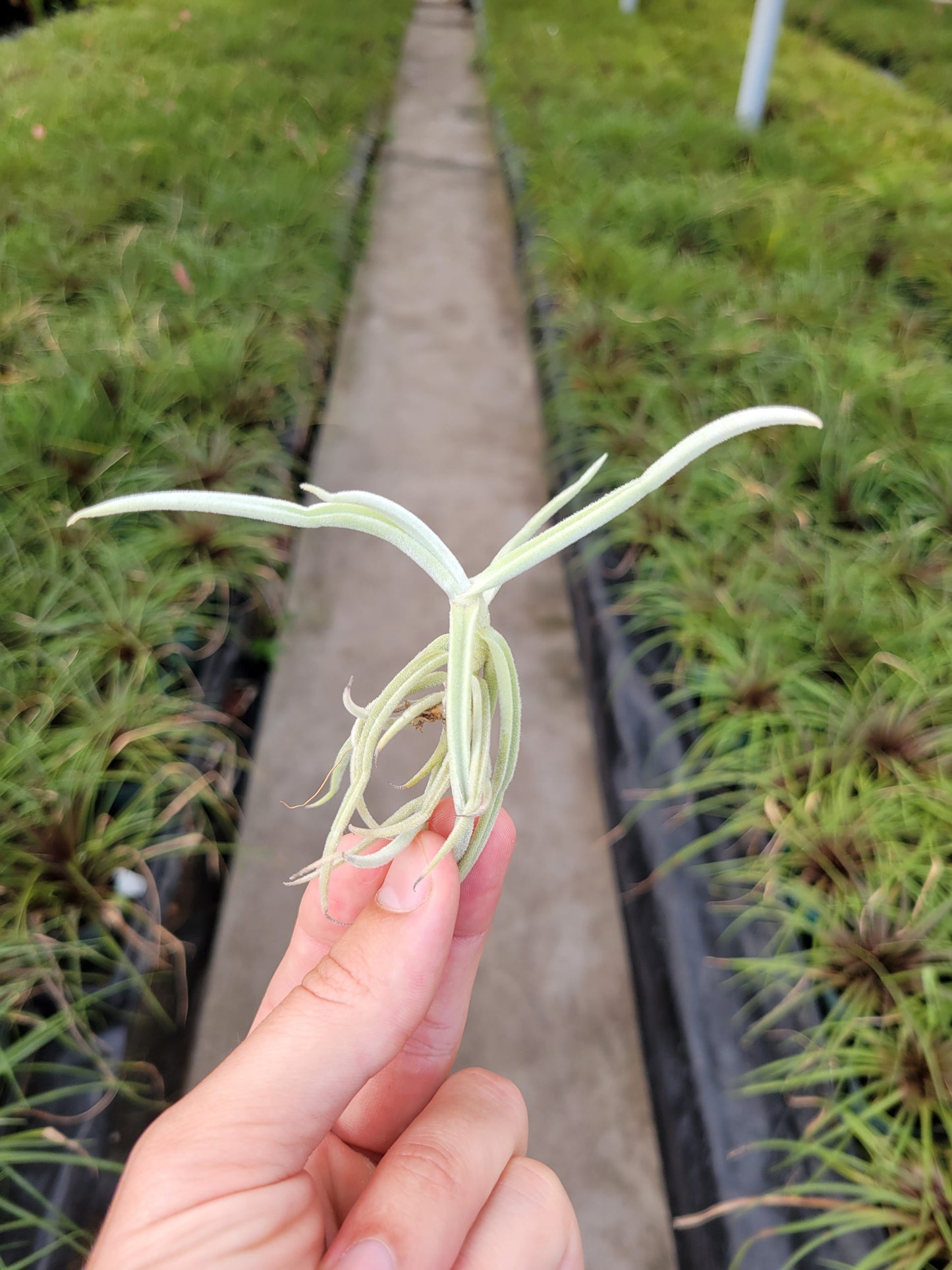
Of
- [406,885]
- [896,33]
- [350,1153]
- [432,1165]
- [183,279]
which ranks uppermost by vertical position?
[896,33]

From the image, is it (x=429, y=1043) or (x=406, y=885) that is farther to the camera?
(x=429, y=1043)

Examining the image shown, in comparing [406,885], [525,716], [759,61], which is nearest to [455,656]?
[406,885]

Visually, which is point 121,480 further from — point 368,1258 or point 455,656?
point 368,1258

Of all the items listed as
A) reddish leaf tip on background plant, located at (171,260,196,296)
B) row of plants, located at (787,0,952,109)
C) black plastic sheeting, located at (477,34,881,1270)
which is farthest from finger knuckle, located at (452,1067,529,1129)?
row of plants, located at (787,0,952,109)

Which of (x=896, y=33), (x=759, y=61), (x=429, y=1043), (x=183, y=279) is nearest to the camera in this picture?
(x=429, y=1043)

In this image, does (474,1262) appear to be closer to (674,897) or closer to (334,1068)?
(334,1068)

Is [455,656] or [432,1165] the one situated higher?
[455,656]

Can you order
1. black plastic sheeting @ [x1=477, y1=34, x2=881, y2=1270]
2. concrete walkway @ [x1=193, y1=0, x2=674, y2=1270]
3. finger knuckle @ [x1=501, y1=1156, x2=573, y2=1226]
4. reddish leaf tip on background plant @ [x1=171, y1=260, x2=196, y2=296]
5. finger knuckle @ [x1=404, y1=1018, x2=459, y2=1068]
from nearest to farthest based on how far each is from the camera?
finger knuckle @ [x1=501, y1=1156, x2=573, y2=1226] < finger knuckle @ [x1=404, y1=1018, x2=459, y2=1068] < black plastic sheeting @ [x1=477, y1=34, x2=881, y2=1270] < concrete walkway @ [x1=193, y1=0, x2=674, y2=1270] < reddish leaf tip on background plant @ [x1=171, y1=260, x2=196, y2=296]

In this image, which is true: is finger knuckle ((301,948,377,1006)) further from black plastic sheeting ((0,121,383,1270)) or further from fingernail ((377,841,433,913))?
black plastic sheeting ((0,121,383,1270))
